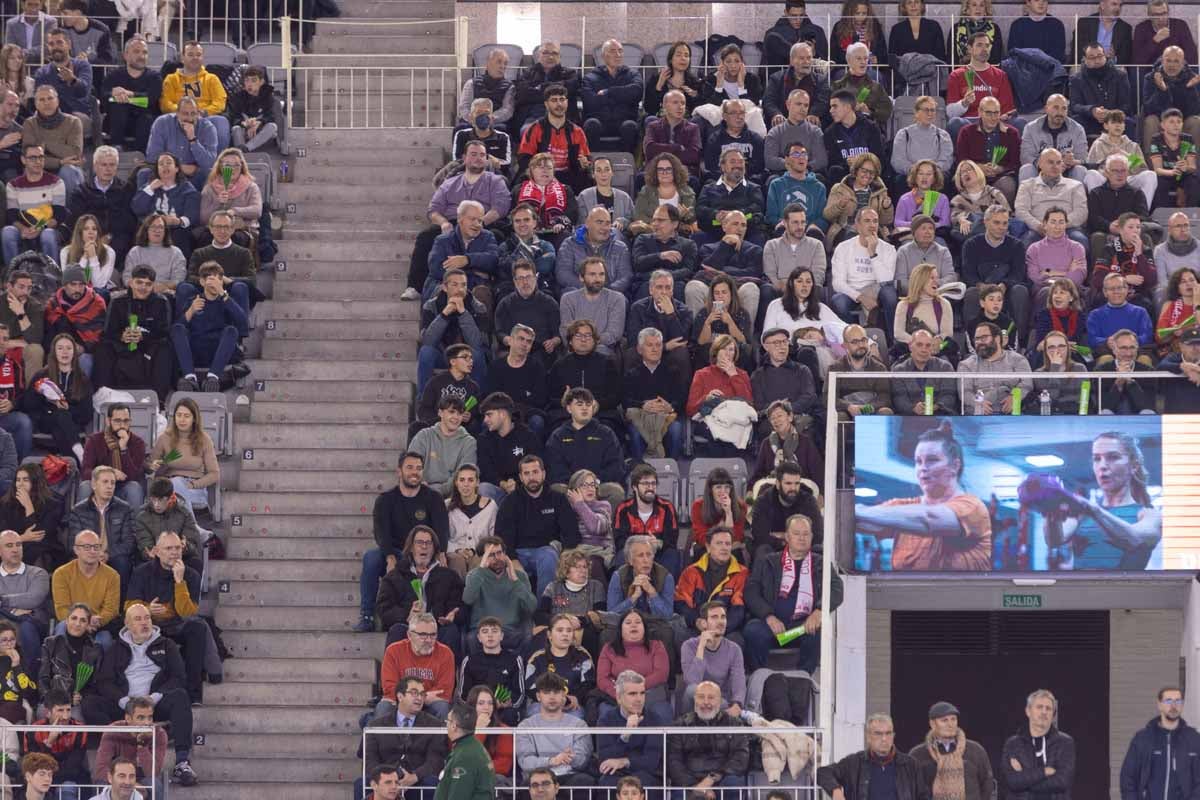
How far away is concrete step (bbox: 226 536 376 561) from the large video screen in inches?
162

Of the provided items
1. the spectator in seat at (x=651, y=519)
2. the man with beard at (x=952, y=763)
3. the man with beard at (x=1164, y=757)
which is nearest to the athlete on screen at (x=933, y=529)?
the man with beard at (x=952, y=763)

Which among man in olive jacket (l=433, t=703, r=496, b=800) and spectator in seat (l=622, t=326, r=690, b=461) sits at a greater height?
spectator in seat (l=622, t=326, r=690, b=461)

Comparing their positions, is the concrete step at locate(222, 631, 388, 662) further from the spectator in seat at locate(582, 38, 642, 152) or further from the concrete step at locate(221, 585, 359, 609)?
the spectator in seat at locate(582, 38, 642, 152)

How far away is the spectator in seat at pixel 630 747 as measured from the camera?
667 inches

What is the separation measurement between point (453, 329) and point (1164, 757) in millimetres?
6439

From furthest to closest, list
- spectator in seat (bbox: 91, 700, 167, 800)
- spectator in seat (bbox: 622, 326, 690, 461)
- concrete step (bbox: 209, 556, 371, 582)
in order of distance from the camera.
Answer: spectator in seat (bbox: 622, 326, 690, 461), concrete step (bbox: 209, 556, 371, 582), spectator in seat (bbox: 91, 700, 167, 800)

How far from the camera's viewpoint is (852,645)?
59.0ft

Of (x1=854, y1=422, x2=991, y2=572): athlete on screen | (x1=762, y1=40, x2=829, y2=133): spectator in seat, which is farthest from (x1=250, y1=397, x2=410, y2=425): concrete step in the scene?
(x1=762, y1=40, x2=829, y2=133): spectator in seat

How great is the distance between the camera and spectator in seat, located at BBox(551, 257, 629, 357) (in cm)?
2016

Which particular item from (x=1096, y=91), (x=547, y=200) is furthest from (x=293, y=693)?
(x=1096, y=91)

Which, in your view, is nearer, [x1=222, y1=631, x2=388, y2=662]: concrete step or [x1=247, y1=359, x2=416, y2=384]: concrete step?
[x1=222, y1=631, x2=388, y2=662]: concrete step

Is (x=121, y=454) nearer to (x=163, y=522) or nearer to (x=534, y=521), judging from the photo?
(x=163, y=522)

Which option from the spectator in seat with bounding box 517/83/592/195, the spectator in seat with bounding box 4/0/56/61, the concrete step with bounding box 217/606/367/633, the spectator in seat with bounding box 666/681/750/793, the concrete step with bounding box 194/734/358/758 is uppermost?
the spectator in seat with bounding box 4/0/56/61

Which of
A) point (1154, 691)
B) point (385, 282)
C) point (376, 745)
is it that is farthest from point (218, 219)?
point (1154, 691)
